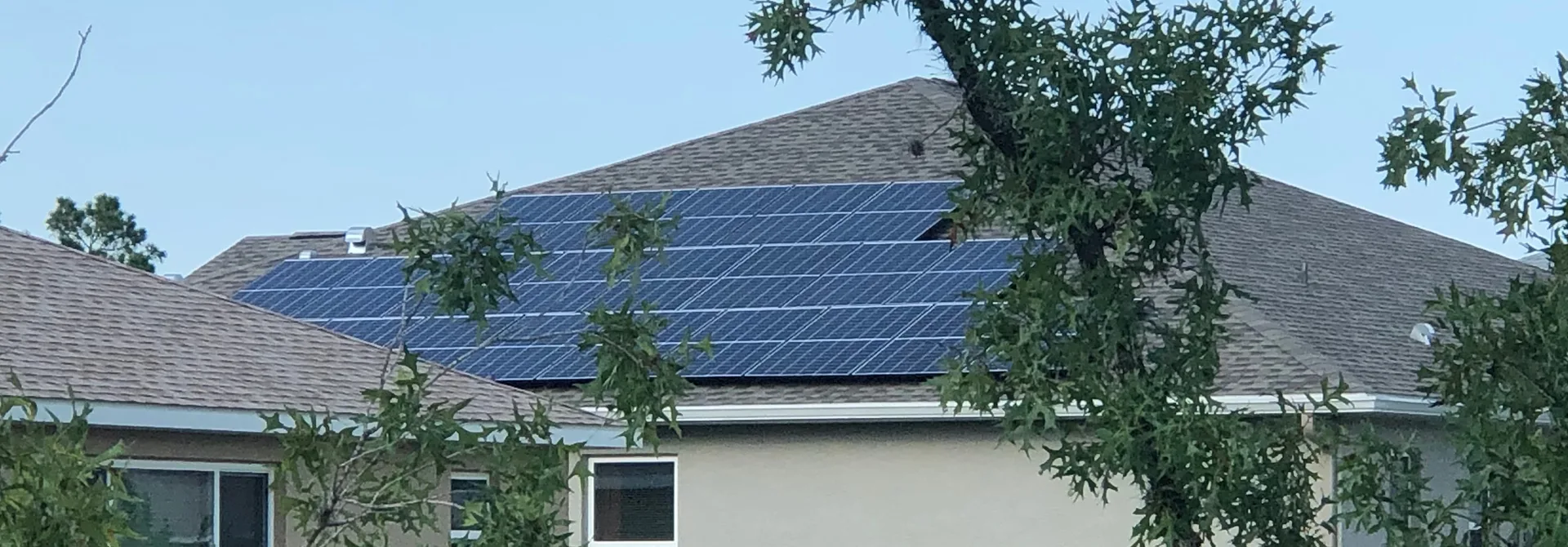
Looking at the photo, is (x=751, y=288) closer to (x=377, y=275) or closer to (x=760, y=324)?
(x=760, y=324)

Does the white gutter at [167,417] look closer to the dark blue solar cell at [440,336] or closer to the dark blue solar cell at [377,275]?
the dark blue solar cell at [440,336]

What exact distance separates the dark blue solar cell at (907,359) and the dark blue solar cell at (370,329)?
4.11 m

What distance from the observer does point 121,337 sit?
1235cm

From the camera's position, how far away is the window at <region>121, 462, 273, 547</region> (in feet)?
38.1

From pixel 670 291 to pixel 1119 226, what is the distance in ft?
37.2

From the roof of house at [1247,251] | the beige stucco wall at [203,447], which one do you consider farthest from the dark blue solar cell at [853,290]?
the beige stucco wall at [203,447]

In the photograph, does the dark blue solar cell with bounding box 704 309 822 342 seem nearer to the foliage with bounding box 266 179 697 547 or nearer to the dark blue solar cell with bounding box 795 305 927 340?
the dark blue solar cell with bounding box 795 305 927 340

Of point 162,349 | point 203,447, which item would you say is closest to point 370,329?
point 162,349

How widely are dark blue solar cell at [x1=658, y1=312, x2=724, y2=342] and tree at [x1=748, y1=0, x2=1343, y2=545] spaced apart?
983 centimetres

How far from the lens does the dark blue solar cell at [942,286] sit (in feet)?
59.5

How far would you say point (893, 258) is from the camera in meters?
19.3

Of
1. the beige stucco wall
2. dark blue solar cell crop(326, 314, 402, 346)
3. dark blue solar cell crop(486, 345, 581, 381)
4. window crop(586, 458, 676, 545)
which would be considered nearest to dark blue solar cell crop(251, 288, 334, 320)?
dark blue solar cell crop(326, 314, 402, 346)

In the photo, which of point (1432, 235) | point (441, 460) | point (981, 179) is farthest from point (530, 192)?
point (441, 460)

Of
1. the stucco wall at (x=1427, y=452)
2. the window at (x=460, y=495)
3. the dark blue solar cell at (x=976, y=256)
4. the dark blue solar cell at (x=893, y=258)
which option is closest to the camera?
the window at (x=460, y=495)
